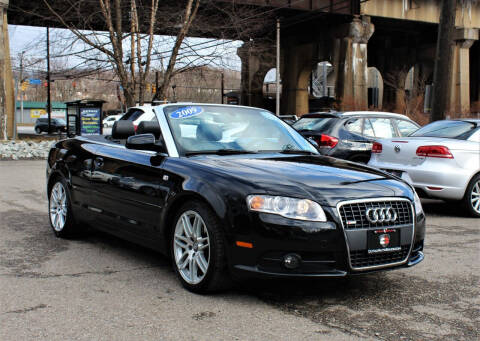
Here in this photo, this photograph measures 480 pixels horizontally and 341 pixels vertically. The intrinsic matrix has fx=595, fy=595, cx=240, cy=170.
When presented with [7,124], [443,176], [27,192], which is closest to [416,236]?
[443,176]

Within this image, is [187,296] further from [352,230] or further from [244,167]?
[352,230]

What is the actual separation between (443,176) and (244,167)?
4.92 meters

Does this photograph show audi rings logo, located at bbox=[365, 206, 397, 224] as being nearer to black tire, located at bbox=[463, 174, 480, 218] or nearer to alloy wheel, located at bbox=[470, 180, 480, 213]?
black tire, located at bbox=[463, 174, 480, 218]


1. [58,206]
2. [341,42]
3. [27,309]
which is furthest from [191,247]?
[341,42]

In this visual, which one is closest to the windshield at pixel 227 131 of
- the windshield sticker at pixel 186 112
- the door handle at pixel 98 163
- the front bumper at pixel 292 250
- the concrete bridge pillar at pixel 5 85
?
the windshield sticker at pixel 186 112

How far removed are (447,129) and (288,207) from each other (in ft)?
19.8

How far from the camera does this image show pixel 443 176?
8.62 m

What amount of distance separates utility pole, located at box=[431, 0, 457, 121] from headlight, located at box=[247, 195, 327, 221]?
12335 mm

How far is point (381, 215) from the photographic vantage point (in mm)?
4344

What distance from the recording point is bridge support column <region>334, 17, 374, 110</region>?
125ft

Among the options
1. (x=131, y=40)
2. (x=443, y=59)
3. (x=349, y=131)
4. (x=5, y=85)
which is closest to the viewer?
(x=349, y=131)

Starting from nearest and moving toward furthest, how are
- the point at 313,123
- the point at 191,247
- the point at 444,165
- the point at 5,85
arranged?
the point at 191,247 < the point at 444,165 < the point at 313,123 < the point at 5,85

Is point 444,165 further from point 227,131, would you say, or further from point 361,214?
point 361,214

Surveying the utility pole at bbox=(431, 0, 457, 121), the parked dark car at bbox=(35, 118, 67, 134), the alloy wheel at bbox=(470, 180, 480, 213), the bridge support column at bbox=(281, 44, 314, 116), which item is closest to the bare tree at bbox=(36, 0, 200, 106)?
the utility pole at bbox=(431, 0, 457, 121)
